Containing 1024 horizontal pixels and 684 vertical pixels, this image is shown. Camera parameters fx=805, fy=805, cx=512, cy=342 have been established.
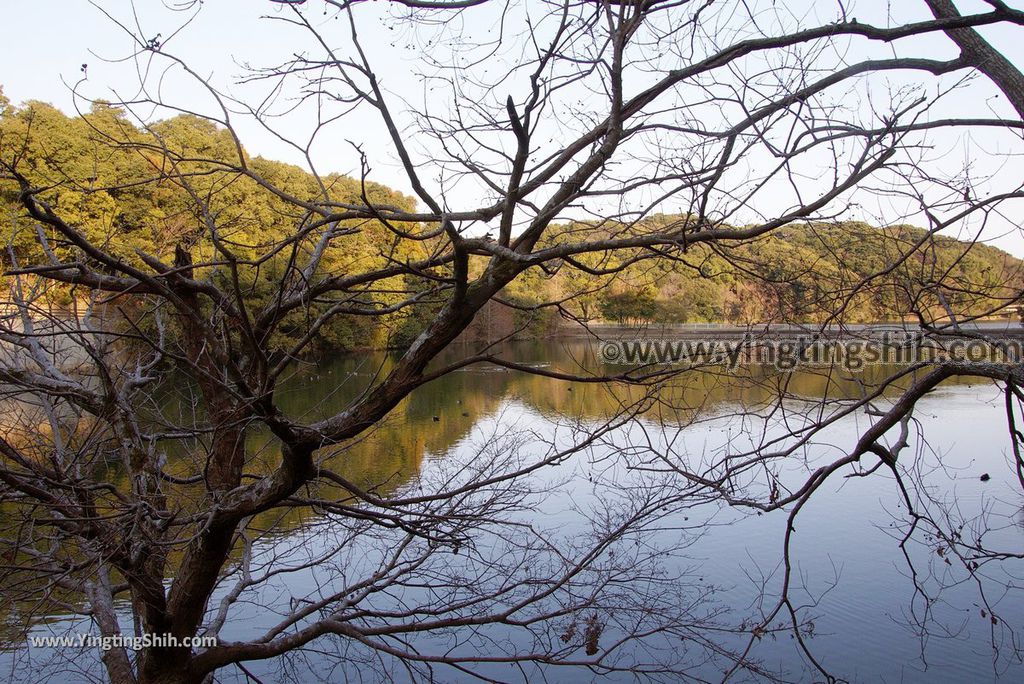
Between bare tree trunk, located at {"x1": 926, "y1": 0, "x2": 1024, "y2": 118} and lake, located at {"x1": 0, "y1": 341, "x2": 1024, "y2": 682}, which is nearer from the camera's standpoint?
bare tree trunk, located at {"x1": 926, "y1": 0, "x2": 1024, "y2": 118}

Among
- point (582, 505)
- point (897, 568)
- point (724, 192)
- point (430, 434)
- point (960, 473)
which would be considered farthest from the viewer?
point (430, 434)

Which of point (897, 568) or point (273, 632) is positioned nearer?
point (273, 632)

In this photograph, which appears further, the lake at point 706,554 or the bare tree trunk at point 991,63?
the lake at point 706,554

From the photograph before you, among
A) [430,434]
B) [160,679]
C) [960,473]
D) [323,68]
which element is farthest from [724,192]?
[430,434]

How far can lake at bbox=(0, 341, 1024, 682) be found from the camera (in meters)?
4.32

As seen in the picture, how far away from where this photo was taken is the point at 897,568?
22.6ft

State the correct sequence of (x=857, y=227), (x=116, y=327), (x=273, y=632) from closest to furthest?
(x=857, y=227)
(x=273, y=632)
(x=116, y=327)

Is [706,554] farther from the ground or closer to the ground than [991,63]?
closer to the ground

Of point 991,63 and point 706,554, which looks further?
point 706,554

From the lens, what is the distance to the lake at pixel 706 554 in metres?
4.32

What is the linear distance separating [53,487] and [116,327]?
3368 millimetres

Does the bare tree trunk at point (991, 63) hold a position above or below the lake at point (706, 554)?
above

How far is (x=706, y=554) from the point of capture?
6.98 metres

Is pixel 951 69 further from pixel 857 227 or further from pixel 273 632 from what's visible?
pixel 273 632
